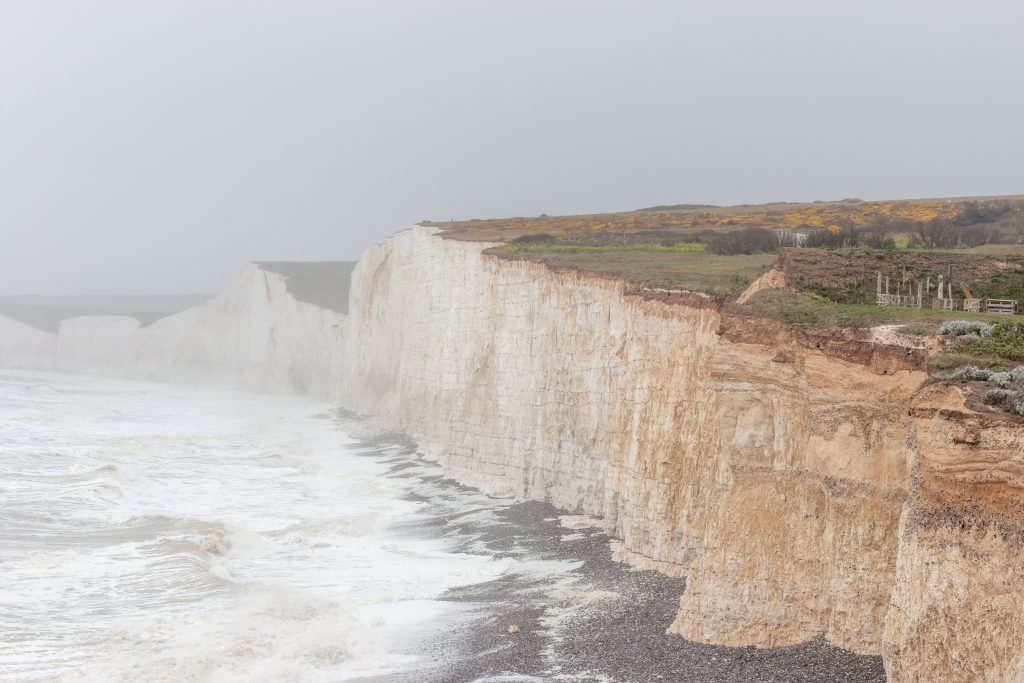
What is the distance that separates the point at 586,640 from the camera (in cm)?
1802

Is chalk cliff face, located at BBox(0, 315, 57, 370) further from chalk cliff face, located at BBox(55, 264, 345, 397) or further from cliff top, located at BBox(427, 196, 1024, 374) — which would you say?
cliff top, located at BBox(427, 196, 1024, 374)

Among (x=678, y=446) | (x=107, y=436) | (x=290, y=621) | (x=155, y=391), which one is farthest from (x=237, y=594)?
(x=155, y=391)

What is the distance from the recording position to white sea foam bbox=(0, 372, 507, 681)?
60.2ft

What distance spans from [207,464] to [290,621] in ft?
75.0

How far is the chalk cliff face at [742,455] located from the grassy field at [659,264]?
0.55 m

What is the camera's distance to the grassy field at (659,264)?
2406 centimetres

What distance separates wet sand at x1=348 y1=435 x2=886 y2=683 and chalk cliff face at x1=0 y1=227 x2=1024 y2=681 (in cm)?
45

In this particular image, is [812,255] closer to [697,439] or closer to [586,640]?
[697,439]

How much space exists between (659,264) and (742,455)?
1568 cm

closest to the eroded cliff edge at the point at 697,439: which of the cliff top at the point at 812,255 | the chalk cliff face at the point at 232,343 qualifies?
the cliff top at the point at 812,255

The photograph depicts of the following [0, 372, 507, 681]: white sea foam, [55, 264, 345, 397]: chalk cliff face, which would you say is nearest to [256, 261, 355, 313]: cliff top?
[55, 264, 345, 397]: chalk cliff face

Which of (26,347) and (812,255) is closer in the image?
(812,255)

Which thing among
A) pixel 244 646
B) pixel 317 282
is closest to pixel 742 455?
pixel 244 646

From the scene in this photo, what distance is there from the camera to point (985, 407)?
1189cm
